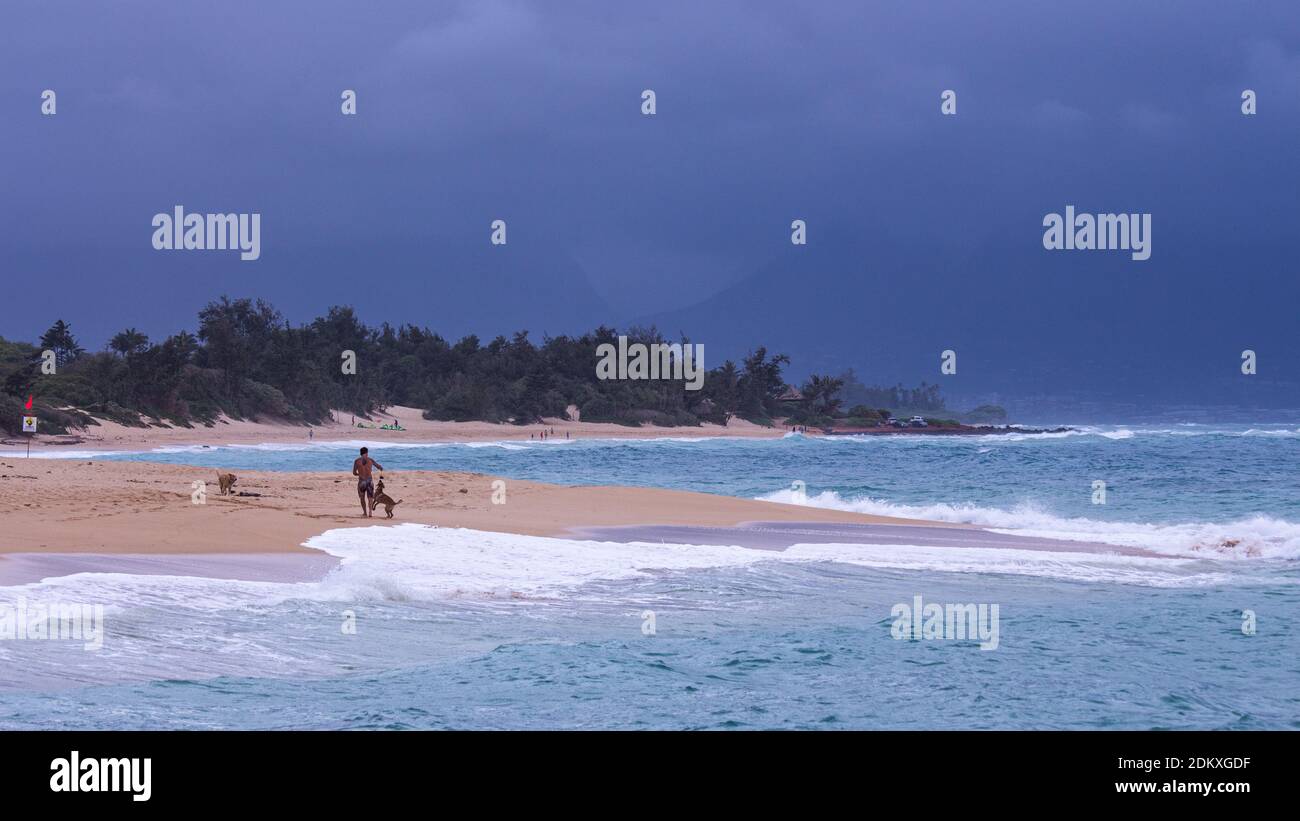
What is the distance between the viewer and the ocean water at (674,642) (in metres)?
8.93

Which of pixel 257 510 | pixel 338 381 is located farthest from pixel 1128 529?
pixel 338 381

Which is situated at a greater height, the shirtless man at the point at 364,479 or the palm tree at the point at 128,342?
the palm tree at the point at 128,342

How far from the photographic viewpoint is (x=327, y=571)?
14.7m

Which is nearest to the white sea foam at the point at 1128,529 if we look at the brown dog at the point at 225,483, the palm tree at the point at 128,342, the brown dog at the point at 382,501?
the brown dog at the point at 382,501

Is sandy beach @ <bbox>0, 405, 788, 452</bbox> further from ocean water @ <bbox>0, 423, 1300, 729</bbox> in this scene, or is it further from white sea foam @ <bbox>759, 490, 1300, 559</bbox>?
ocean water @ <bbox>0, 423, 1300, 729</bbox>

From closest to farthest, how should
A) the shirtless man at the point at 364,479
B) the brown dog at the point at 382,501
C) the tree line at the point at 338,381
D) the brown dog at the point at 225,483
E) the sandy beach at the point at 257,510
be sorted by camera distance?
the sandy beach at the point at 257,510 < the shirtless man at the point at 364,479 < the brown dog at the point at 382,501 < the brown dog at the point at 225,483 < the tree line at the point at 338,381

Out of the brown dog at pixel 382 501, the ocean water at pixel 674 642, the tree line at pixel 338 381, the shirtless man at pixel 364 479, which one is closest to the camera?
the ocean water at pixel 674 642

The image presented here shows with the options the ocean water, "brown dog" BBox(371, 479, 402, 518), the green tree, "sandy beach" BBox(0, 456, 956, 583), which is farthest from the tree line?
the ocean water

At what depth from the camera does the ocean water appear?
29.3ft

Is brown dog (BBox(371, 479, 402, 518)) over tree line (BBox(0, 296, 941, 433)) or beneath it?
beneath

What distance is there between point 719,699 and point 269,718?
3.39 metres

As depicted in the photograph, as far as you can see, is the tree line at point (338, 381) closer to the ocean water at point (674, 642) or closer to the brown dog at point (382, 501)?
the brown dog at point (382, 501)

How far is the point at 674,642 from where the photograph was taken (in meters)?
11.6
